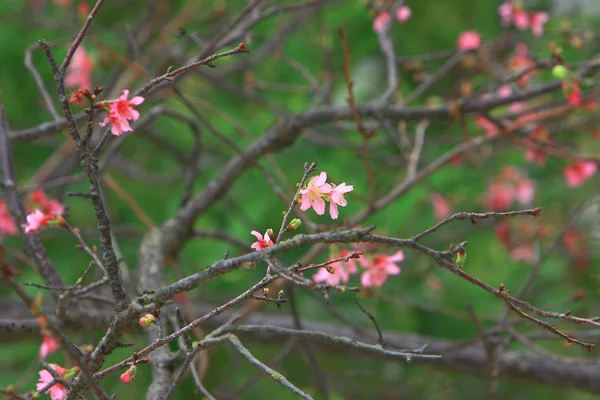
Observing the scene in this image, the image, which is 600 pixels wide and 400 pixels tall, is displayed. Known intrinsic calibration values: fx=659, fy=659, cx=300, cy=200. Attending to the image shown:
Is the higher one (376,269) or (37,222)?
(376,269)

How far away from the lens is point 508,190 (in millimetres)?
4488

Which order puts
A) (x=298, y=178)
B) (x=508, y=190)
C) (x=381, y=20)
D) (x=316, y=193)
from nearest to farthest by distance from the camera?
Result: (x=316, y=193)
(x=381, y=20)
(x=298, y=178)
(x=508, y=190)

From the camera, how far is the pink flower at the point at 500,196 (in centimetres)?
448

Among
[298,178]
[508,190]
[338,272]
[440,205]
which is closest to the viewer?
[338,272]

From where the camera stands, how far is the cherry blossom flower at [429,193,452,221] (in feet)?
14.1

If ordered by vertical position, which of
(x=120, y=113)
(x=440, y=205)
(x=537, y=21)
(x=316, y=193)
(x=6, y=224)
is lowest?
(x=316, y=193)

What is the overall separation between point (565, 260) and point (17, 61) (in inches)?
149

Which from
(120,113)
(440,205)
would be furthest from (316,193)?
(440,205)

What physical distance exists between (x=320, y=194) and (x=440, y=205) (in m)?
3.04

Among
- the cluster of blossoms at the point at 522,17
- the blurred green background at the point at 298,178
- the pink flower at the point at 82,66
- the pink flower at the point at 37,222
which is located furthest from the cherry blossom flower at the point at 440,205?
the pink flower at the point at 37,222

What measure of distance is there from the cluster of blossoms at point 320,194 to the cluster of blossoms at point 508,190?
10.5ft

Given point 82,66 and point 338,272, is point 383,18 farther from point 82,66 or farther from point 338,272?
point 82,66

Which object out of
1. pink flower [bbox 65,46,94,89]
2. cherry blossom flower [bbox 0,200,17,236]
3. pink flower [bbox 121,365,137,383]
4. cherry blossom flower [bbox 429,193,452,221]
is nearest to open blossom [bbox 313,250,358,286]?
pink flower [bbox 121,365,137,383]

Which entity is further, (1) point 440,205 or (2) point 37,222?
(1) point 440,205
